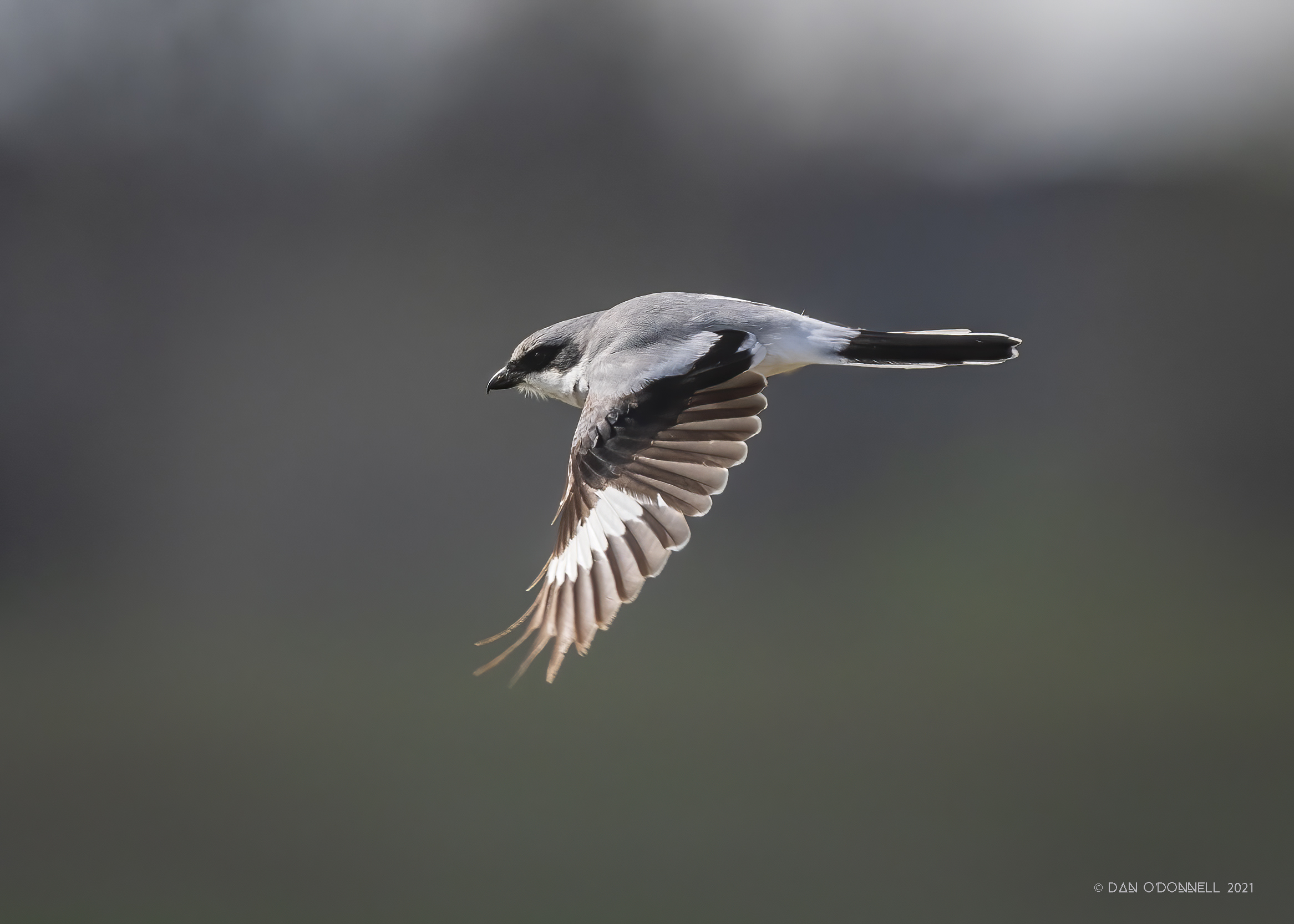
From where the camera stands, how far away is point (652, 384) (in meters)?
1.07

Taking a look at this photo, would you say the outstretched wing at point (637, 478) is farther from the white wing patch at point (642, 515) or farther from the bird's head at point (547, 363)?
the bird's head at point (547, 363)

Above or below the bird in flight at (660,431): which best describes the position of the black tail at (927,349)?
above

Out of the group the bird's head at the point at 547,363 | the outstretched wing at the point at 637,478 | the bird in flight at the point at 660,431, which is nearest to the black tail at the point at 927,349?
the bird in flight at the point at 660,431

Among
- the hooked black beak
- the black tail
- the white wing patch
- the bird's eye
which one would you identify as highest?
the black tail

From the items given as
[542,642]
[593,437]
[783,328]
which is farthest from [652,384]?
[542,642]

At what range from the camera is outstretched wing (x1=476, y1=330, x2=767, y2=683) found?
3.32ft

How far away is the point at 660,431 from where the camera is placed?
3.48 ft

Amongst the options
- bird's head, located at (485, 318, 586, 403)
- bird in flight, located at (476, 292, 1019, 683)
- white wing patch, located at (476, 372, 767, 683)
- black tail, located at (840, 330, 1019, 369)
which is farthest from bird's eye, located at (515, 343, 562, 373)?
black tail, located at (840, 330, 1019, 369)

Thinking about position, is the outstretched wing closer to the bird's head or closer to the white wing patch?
the white wing patch

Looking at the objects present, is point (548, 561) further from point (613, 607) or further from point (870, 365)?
A: point (870, 365)

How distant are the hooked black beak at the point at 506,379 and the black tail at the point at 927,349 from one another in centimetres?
46

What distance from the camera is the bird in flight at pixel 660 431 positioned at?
39.9 inches

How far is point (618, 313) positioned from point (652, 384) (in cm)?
19

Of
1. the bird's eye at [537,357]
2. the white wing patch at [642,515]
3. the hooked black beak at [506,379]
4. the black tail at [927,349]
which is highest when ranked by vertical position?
the black tail at [927,349]
